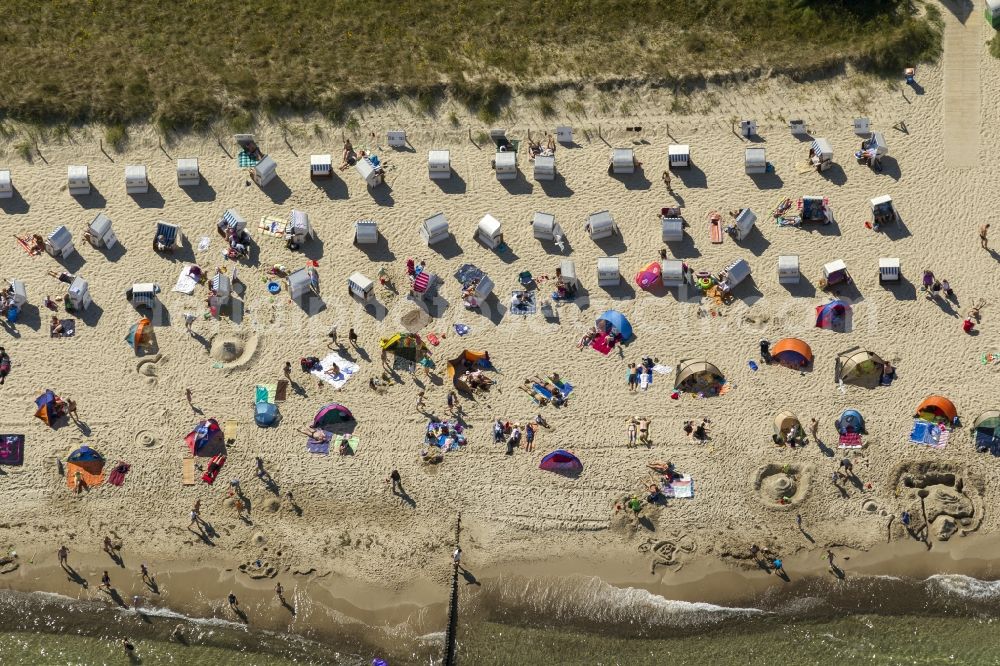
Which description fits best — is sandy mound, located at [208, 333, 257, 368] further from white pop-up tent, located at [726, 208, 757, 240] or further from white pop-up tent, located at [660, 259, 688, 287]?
white pop-up tent, located at [726, 208, 757, 240]

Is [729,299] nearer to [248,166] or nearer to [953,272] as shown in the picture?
[953,272]

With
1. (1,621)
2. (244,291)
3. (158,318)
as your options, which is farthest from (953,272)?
(1,621)

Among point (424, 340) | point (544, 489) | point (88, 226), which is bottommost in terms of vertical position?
point (544, 489)

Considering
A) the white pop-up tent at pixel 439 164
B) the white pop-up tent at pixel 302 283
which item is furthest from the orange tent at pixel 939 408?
the white pop-up tent at pixel 302 283

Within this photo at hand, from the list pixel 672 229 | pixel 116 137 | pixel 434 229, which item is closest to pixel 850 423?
pixel 672 229

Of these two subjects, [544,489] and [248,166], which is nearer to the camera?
[544,489]

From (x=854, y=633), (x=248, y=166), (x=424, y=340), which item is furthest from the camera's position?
(x=248, y=166)

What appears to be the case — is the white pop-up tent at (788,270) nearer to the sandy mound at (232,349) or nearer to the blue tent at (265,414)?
the blue tent at (265,414)
